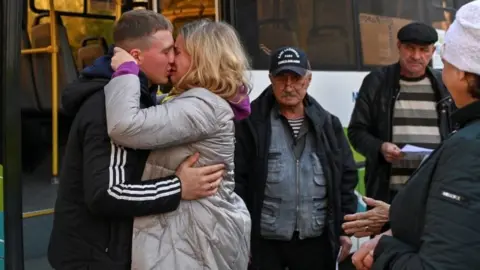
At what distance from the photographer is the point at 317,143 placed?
3021mm

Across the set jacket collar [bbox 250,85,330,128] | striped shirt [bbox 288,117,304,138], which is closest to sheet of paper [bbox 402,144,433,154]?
jacket collar [bbox 250,85,330,128]

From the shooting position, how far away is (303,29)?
4.31 m

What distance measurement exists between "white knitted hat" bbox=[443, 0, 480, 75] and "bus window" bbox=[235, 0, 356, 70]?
237cm

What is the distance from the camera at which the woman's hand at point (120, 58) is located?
6.34 feet

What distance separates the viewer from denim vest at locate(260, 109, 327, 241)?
297 cm

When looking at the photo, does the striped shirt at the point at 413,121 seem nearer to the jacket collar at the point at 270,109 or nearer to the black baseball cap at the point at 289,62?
the jacket collar at the point at 270,109

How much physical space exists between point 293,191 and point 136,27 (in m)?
1.31

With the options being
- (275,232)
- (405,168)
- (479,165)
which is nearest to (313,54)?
(405,168)

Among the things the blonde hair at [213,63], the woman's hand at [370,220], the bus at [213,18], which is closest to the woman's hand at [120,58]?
the blonde hair at [213,63]

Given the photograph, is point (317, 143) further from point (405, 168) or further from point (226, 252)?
point (226, 252)

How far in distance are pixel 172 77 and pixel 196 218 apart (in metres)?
0.48

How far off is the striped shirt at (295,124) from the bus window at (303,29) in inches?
34.9

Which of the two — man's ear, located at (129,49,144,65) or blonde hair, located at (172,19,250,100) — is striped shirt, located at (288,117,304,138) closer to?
blonde hair, located at (172,19,250,100)

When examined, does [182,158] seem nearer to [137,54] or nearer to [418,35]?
[137,54]
